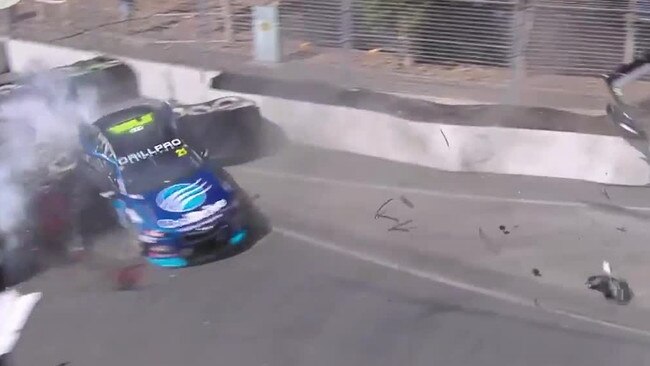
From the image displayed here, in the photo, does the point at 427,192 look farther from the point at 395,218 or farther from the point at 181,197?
the point at 181,197

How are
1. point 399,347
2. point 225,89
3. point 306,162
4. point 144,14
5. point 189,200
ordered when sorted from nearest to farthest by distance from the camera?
1. point 399,347
2. point 189,200
3. point 306,162
4. point 225,89
5. point 144,14

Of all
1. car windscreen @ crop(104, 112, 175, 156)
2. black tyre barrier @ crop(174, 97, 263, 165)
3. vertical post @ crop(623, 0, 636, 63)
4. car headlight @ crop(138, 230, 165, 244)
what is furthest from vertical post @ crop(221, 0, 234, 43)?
vertical post @ crop(623, 0, 636, 63)

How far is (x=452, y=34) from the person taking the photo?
9.45 m

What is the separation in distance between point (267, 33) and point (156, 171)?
3586mm

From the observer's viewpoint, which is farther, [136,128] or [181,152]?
[136,128]

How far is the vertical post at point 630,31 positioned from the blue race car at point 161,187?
398cm

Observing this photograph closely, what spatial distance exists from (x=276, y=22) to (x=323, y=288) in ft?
15.2

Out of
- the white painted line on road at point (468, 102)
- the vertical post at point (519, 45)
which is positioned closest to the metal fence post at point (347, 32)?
the white painted line on road at point (468, 102)

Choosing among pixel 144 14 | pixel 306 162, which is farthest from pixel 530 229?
pixel 144 14

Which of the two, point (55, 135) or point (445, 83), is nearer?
point (55, 135)

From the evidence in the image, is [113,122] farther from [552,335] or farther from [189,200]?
[552,335]

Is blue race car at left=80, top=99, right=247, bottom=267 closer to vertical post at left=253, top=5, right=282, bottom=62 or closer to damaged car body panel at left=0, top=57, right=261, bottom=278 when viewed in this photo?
damaged car body panel at left=0, top=57, right=261, bottom=278

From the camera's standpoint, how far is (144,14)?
12.7 meters

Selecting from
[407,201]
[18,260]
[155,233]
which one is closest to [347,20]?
[407,201]
